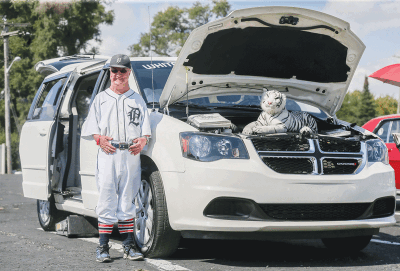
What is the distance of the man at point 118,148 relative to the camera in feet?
15.9

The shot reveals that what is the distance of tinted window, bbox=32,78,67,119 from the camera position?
707 centimetres

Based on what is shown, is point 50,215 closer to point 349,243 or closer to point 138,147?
point 138,147

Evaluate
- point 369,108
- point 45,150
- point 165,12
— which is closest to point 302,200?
point 45,150

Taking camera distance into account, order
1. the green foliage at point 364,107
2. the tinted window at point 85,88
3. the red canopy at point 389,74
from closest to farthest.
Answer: the tinted window at point 85,88, the red canopy at point 389,74, the green foliage at point 364,107

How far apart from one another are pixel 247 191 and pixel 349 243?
1.66m

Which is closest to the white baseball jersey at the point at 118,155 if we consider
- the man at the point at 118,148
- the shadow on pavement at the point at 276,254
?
the man at the point at 118,148

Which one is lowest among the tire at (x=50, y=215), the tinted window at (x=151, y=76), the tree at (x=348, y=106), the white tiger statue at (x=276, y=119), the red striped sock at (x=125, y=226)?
the tree at (x=348, y=106)

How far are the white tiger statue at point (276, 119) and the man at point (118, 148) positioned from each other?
1084 mm

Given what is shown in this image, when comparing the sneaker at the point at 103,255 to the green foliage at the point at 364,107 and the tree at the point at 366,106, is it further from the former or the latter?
the tree at the point at 366,106

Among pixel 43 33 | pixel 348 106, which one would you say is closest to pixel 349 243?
pixel 43 33

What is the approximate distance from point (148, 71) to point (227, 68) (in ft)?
2.64

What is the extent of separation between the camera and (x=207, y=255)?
5.25m

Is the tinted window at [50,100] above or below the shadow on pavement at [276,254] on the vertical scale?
A: above

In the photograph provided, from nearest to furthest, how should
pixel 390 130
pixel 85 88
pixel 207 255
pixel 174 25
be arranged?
pixel 207 255 → pixel 85 88 → pixel 390 130 → pixel 174 25
